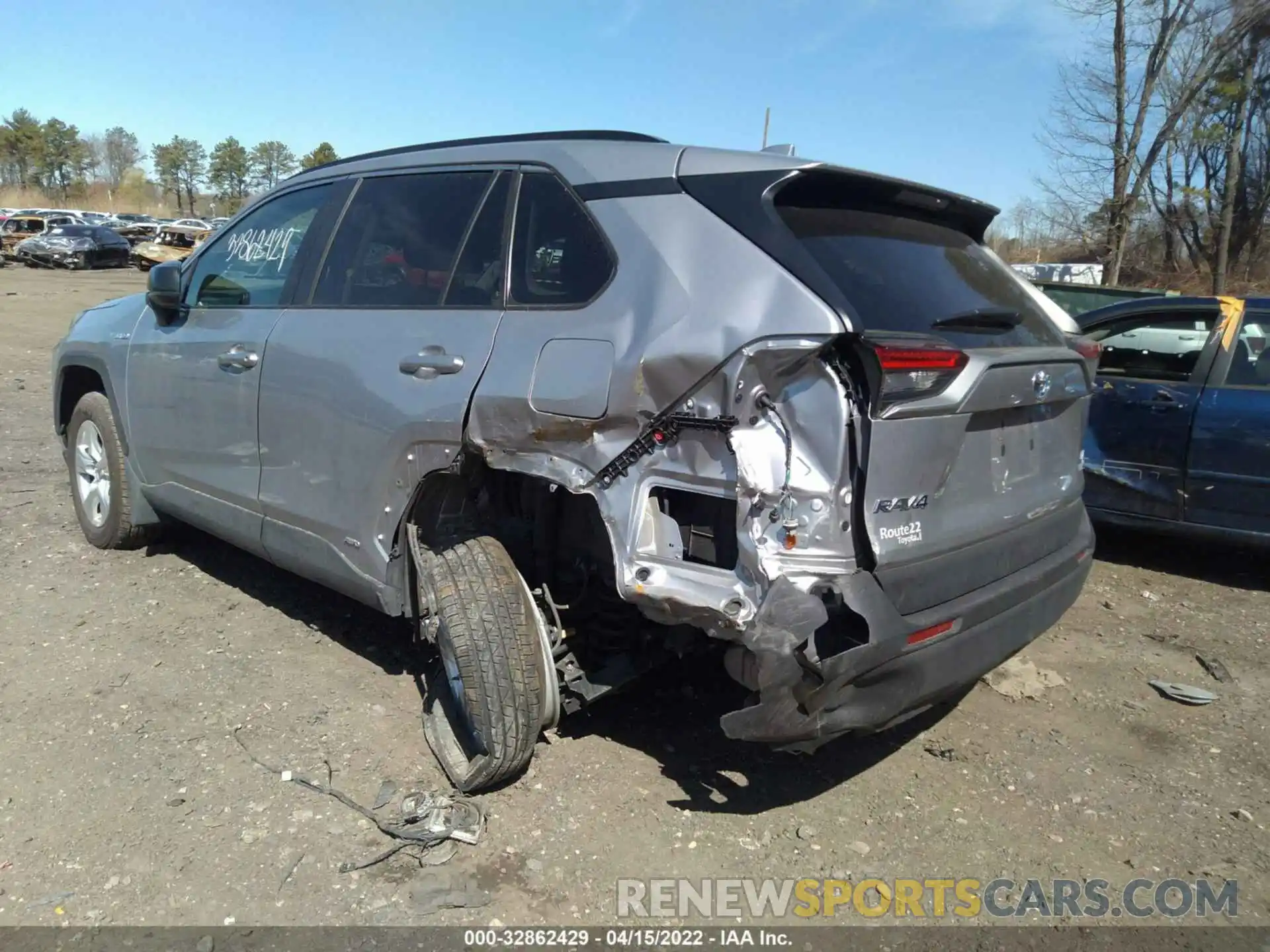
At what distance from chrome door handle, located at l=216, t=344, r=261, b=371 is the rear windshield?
2284 millimetres

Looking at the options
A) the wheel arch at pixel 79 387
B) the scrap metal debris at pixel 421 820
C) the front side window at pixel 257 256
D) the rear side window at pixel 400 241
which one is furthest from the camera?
the wheel arch at pixel 79 387

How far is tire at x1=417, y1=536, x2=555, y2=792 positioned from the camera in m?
2.90

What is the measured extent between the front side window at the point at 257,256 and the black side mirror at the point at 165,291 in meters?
0.08

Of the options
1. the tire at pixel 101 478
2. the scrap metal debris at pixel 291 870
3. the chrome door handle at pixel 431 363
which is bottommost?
the scrap metal debris at pixel 291 870

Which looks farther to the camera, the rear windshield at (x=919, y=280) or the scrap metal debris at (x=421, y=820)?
the scrap metal debris at (x=421, y=820)

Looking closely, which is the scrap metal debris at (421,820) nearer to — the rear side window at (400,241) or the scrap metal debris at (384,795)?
the scrap metal debris at (384,795)

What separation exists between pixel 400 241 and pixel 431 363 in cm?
67

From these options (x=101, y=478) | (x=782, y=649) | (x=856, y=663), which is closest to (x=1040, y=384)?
(x=856, y=663)

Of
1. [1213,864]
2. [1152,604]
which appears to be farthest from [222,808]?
[1152,604]

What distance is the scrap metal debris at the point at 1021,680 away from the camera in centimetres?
388

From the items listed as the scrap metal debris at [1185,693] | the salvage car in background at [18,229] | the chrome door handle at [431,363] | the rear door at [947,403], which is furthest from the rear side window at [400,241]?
the salvage car in background at [18,229]

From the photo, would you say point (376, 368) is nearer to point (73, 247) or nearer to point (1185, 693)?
point (1185, 693)

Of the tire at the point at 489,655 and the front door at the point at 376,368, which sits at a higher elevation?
the front door at the point at 376,368

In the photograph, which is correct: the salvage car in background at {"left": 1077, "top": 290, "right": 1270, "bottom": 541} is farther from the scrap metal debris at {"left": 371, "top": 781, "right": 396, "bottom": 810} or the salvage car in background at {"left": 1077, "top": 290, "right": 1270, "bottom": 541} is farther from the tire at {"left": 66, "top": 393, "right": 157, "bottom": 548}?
the tire at {"left": 66, "top": 393, "right": 157, "bottom": 548}
